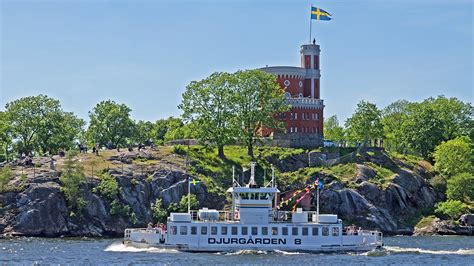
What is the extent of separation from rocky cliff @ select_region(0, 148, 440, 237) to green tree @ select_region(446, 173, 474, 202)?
337 cm

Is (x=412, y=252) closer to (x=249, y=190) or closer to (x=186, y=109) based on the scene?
(x=249, y=190)

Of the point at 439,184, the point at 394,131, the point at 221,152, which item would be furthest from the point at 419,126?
the point at 221,152

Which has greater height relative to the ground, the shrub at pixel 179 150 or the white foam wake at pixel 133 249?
the shrub at pixel 179 150

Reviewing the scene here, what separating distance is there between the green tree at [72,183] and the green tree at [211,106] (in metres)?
26.8

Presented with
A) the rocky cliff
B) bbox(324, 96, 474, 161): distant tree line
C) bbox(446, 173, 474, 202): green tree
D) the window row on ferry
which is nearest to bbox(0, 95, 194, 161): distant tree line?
the rocky cliff

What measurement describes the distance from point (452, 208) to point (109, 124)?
2542 inches

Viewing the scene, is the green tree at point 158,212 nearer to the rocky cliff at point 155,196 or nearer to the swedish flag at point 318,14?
the rocky cliff at point 155,196

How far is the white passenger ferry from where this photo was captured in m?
97.4

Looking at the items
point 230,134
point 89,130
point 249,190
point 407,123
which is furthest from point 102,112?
point 249,190

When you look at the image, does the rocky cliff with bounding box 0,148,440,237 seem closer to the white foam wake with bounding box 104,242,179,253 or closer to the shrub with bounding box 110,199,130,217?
the shrub with bounding box 110,199,130,217

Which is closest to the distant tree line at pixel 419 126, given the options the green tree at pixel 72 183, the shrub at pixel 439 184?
the shrub at pixel 439 184

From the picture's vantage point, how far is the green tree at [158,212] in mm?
127750

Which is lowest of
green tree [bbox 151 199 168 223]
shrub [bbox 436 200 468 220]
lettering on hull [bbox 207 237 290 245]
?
lettering on hull [bbox 207 237 290 245]

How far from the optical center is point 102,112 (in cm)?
16625
